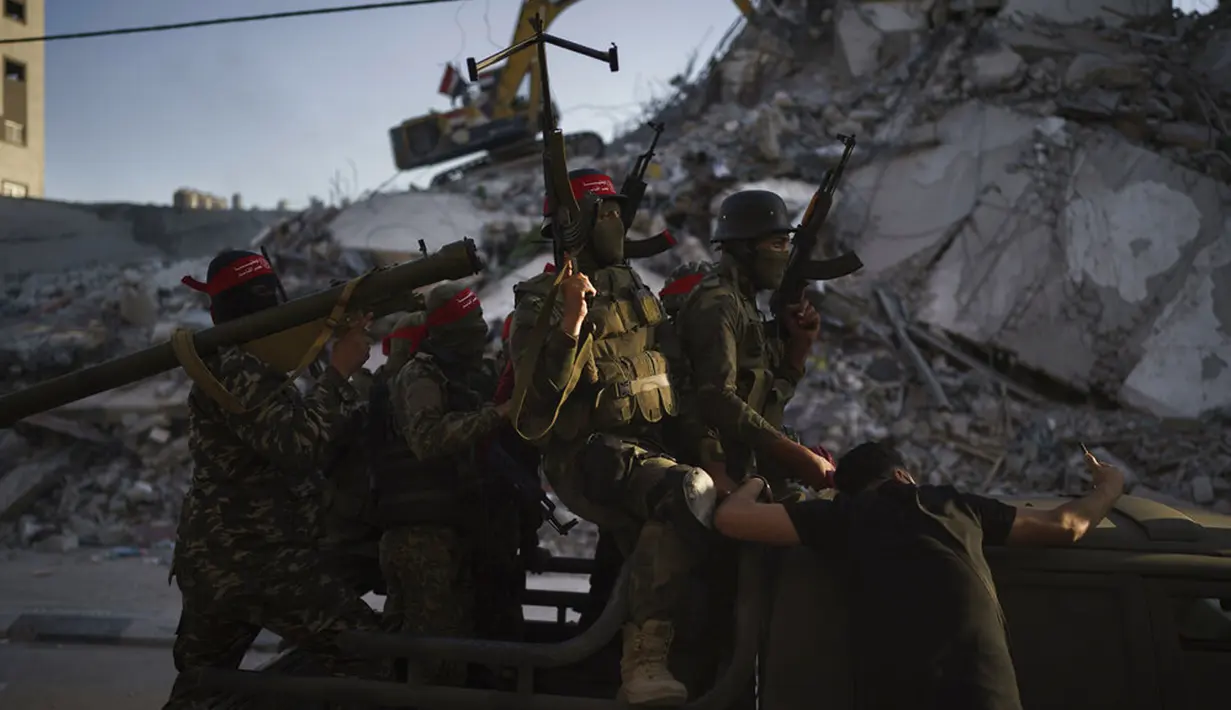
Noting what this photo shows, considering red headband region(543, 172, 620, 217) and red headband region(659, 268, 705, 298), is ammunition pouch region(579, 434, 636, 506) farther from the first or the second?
red headband region(659, 268, 705, 298)

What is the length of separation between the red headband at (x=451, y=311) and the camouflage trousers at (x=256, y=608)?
1012 millimetres

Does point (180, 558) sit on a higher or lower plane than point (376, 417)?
lower

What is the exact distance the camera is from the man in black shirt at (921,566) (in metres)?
2.00

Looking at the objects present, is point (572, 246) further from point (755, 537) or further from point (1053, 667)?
point (1053, 667)

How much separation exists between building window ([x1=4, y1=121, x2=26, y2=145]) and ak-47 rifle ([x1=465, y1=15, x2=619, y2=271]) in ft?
76.3

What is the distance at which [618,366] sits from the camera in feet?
9.77

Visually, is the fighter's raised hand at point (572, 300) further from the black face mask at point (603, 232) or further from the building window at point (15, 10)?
the building window at point (15, 10)

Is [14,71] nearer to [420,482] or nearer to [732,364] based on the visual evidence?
[420,482]

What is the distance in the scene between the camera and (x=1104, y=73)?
39.1ft

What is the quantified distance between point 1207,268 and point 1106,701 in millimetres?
9991

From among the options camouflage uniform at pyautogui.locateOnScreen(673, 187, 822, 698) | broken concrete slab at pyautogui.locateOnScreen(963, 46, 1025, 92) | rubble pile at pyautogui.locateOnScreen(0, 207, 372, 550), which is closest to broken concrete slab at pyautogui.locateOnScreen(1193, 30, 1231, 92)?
broken concrete slab at pyautogui.locateOnScreen(963, 46, 1025, 92)

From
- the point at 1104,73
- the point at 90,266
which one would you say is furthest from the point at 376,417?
the point at 90,266

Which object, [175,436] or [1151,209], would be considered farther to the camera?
[1151,209]

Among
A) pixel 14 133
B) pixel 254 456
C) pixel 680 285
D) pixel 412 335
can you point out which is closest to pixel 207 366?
pixel 254 456
